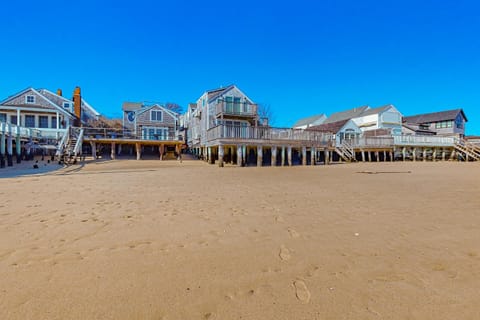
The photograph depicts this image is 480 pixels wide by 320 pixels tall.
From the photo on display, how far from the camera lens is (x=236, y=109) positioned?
2256 centimetres

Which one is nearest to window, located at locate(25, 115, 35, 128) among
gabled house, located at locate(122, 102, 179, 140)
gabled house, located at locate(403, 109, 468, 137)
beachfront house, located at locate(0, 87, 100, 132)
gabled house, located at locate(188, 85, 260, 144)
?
beachfront house, located at locate(0, 87, 100, 132)

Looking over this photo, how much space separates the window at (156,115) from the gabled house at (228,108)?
8129mm

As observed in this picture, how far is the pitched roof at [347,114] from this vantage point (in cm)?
4294

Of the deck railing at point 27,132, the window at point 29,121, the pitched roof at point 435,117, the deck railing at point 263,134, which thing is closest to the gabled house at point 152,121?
the deck railing at point 27,132

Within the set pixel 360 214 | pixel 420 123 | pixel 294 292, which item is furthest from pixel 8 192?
pixel 420 123

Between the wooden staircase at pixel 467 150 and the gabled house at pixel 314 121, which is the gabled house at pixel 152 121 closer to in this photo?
the gabled house at pixel 314 121

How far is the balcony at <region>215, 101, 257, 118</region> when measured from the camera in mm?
21842

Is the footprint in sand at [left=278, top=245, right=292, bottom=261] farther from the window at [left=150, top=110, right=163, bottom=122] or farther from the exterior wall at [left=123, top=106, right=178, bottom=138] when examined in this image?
the window at [left=150, top=110, right=163, bottom=122]

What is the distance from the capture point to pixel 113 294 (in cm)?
224

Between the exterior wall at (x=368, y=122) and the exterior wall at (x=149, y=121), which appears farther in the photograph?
the exterior wall at (x=368, y=122)

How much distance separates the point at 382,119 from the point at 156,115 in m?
32.7

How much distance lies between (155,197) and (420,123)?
5437 centimetres

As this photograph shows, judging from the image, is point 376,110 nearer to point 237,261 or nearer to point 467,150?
point 467,150

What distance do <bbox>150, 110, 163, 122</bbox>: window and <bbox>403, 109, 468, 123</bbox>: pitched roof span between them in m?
47.3
